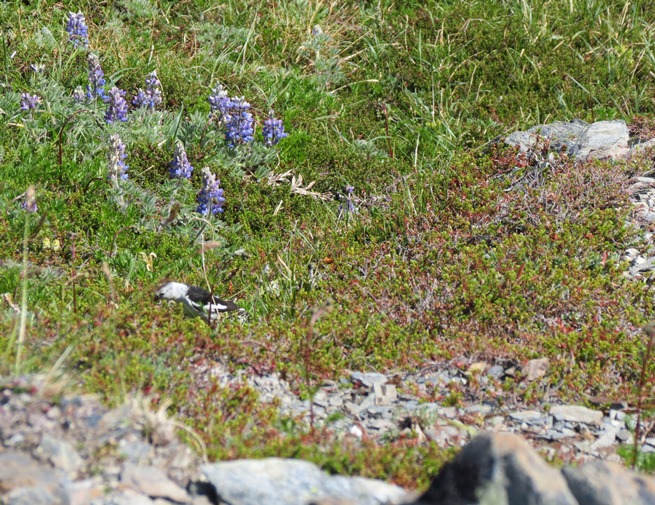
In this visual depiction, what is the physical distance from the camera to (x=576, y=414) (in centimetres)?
439

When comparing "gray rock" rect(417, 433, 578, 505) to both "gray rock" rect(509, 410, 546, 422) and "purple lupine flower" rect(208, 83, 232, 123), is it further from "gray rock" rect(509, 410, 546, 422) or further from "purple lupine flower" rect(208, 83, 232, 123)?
"purple lupine flower" rect(208, 83, 232, 123)

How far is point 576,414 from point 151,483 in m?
2.46

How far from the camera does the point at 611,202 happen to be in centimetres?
625

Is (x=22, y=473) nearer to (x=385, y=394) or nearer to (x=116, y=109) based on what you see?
(x=385, y=394)

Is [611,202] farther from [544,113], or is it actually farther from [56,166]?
[56,166]

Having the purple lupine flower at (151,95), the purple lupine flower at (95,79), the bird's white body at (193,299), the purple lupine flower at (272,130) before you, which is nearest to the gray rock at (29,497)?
the bird's white body at (193,299)

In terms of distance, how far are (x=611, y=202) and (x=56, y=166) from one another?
→ 14.0 ft

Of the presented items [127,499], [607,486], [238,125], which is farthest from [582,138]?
[127,499]

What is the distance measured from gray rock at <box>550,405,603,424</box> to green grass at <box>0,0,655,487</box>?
0.32 feet

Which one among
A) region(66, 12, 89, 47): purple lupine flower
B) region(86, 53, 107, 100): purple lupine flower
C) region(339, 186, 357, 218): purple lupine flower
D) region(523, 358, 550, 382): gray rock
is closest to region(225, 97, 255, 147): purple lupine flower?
region(339, 186, 357, 218): purple lupine flower

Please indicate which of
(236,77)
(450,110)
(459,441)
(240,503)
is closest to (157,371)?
(240,503)

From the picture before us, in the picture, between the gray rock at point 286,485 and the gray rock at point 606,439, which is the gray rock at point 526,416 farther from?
the gray rock at point 286,485

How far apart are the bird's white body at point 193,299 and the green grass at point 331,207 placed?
201 mm

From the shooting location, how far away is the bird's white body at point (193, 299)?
506 centimetres
